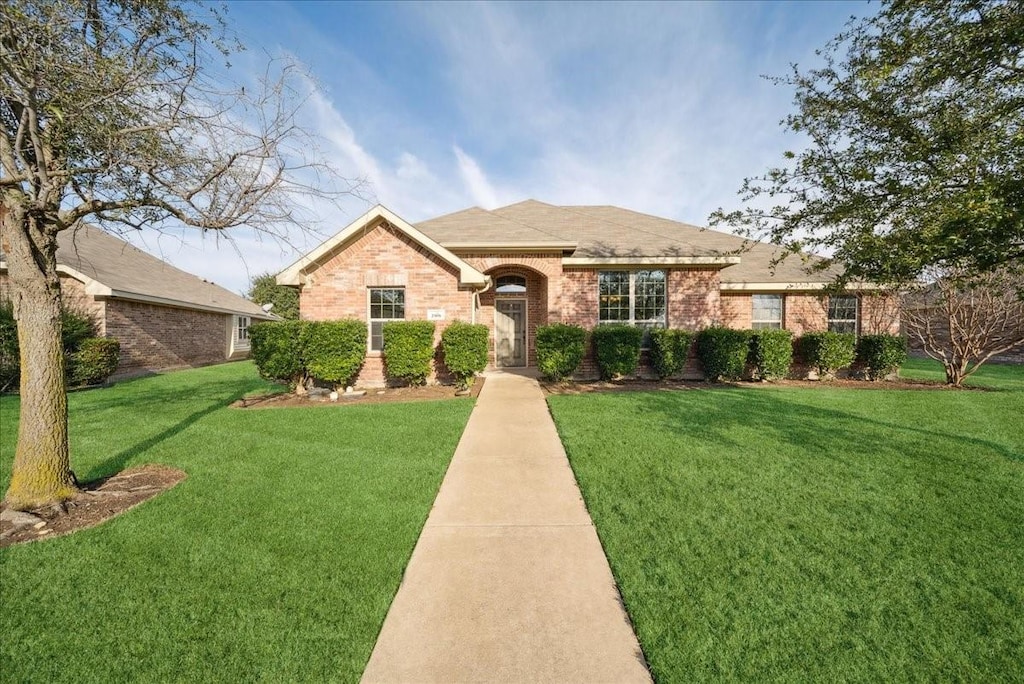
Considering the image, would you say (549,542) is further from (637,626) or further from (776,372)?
(776,372)

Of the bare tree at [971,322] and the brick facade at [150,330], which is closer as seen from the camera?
the bare tree at [971,322]

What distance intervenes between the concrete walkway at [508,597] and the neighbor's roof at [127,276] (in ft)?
38.3

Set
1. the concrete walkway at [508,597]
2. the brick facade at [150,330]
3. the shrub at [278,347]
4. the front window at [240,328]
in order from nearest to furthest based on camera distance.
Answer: the concrete walkway at [508,597]
the shrub at [278,347]
the brick facade at [150,330]
the front window at [240,328]

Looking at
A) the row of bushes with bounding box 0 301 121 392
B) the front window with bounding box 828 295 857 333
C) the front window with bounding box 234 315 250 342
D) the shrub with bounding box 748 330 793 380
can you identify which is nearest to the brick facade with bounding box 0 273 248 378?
the row of bushes with bounding box 0 301 121 392

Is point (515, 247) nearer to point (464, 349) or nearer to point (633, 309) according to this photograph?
point (464, 349)

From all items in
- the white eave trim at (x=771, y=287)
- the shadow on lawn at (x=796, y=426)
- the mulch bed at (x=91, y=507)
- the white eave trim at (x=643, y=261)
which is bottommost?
the mulch bed at (x=91, y=507)

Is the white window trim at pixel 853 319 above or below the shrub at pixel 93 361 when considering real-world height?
above

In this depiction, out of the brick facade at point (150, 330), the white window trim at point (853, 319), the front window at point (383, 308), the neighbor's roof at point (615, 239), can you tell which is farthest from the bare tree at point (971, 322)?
the brick facade at point (150, 330)

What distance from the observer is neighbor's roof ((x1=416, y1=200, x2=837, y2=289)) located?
1103 cm

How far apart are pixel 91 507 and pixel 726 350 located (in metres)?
12.3

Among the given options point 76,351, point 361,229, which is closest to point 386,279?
point 361,229

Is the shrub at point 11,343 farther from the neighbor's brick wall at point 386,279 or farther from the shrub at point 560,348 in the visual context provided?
the shrub at point 560,348

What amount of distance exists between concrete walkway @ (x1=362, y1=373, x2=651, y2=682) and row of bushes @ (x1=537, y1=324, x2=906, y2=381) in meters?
5.41

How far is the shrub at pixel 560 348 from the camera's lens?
31.7ft
